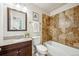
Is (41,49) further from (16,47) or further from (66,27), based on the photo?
(66,27)

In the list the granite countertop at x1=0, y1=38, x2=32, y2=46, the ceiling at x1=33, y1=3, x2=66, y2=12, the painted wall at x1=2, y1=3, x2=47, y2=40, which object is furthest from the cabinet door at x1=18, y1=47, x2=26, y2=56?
the ceiling at x1=33, y1=3, x2=66, y2=12

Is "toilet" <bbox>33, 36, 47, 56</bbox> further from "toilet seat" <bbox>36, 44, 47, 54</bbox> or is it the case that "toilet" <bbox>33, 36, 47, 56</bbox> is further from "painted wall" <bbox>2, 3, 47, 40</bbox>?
"painted wall" <bbox>2, 3, 47, 40</bbox>

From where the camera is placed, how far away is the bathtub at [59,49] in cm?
130

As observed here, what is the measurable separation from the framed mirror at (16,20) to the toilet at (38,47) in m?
0.23

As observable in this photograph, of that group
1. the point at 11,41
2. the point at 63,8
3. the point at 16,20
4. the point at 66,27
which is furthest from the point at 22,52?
the point at 63,8

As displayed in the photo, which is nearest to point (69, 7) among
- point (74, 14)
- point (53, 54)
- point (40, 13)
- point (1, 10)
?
point (74, 14)

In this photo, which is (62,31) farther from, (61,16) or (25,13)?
(25,13)

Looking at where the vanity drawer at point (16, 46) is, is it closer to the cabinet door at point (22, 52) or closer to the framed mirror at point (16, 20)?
the cabinet door at point (22, 52)

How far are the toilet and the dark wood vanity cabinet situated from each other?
3.1 inches

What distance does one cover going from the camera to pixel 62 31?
54.1 inches

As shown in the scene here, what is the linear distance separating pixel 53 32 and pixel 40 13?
0.34 m

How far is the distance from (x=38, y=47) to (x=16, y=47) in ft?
1.04

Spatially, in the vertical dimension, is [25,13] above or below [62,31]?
above

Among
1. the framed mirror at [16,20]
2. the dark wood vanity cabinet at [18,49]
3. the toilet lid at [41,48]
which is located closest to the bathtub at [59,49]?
the toilet lid at [41,48]
